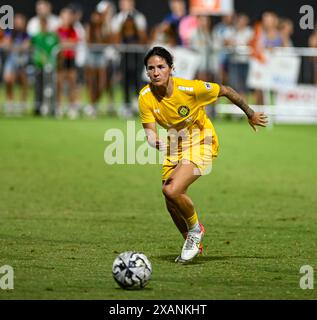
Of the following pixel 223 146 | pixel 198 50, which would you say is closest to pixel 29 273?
pixel 223 146

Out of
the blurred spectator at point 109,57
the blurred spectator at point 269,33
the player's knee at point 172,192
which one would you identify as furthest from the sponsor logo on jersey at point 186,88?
the blurred spectator at point 109,57

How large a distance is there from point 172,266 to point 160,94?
169 centimetres

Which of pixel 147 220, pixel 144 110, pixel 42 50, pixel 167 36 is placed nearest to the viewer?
pixel 144 110

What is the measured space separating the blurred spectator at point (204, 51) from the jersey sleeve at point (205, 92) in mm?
15719

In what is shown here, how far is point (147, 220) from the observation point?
41.8ft

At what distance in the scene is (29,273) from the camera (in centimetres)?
908

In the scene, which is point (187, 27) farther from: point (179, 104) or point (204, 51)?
point (179, 104)

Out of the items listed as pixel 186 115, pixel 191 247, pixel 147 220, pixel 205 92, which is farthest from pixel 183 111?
pixel 147 220

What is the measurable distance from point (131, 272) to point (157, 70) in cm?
227

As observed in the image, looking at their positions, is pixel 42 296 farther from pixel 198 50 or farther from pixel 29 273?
pixel 198 50

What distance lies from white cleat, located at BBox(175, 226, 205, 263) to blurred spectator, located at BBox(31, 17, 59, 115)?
54.3 ft

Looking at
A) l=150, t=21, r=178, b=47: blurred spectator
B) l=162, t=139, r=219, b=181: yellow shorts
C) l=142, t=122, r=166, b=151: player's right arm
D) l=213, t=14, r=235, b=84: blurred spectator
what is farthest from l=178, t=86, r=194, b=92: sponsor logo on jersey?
l=213, t=14, r=235, b=84: blurred spectator

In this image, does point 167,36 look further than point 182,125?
Yes
